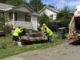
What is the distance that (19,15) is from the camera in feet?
58.7

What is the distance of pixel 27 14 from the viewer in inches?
728

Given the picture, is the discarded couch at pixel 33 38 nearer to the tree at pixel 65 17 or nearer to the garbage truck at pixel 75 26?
the garbage truck at pixel 75 26

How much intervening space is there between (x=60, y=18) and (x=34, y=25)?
4933 mm

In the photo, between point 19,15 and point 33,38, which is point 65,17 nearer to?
point 19,15

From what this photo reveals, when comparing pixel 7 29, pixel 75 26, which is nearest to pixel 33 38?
pixel 75 26

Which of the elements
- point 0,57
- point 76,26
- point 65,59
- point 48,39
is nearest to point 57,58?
point 65,59

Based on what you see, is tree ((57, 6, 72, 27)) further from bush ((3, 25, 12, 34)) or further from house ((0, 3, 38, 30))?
bush ((3, 25, 12, 34))

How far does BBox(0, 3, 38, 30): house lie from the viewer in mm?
15120

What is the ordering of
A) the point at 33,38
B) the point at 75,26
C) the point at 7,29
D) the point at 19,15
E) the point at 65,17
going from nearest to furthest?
the point at 33,38
the point at 75,26
the point at 7,29
the point at 65,17
the point at 19,15

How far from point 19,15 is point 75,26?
10.7 meters

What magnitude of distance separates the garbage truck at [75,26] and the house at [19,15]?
27.3 feet

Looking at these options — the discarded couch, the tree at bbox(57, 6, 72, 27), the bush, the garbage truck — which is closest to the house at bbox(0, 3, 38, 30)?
the bush

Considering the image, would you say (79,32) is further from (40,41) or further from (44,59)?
(44,59)

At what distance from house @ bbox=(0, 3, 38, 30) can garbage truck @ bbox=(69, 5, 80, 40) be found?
8315mm
